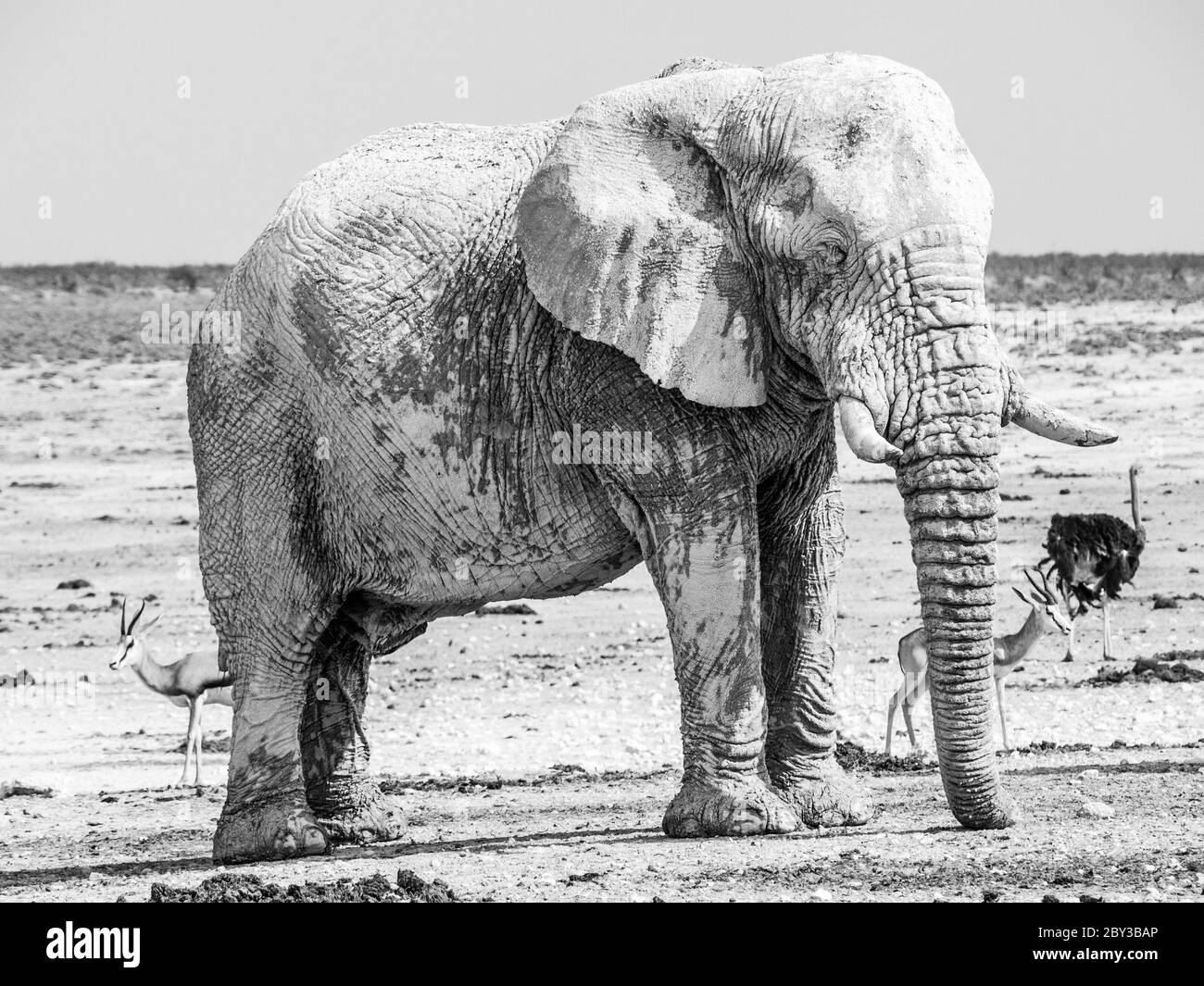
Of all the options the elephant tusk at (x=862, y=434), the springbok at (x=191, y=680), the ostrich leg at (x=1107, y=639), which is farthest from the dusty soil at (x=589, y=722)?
the elephant tusk at (x=862, y=434)

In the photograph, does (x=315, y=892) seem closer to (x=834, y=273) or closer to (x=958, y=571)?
(x=958, y=571)

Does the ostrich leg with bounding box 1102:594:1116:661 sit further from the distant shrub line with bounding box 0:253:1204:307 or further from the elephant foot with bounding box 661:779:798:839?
the distant shrub line with bounding box 0:253:1204:307

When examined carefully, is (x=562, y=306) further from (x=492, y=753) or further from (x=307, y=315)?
(x=492, y=753)

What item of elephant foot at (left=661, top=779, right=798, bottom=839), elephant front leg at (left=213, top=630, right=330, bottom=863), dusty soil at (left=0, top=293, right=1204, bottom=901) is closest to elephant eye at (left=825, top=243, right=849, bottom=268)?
elephant foot at (left=661, top=779, right=798, bottom=839)

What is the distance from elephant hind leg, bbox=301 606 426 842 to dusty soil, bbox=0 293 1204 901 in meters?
0.20

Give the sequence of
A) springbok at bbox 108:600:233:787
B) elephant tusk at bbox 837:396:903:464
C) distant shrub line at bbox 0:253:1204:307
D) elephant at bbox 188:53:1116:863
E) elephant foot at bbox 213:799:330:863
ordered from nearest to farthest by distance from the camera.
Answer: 1. elephant tusk at bbox 837:396:903:464
2. elephant at bbox 188:53:1116:863
3. elephant foot at bbox 213:799:330:863
4. springbok at bbox 108:600:233:787
5. distant shrub line at bbox 0:253:1204:307

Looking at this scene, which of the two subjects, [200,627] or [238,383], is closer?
[238,383]

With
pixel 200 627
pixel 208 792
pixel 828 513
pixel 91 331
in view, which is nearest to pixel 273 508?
pixel 828 513

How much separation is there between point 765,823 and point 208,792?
4525mm

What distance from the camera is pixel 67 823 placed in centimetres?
1122

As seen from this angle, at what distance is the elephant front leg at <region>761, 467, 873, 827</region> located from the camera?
9.23 meters

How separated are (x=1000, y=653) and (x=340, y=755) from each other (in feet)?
16.7

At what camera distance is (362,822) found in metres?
10.1

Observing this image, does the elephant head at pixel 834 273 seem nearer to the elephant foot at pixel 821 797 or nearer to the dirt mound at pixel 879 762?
the elephant foot at pixel 821 797
